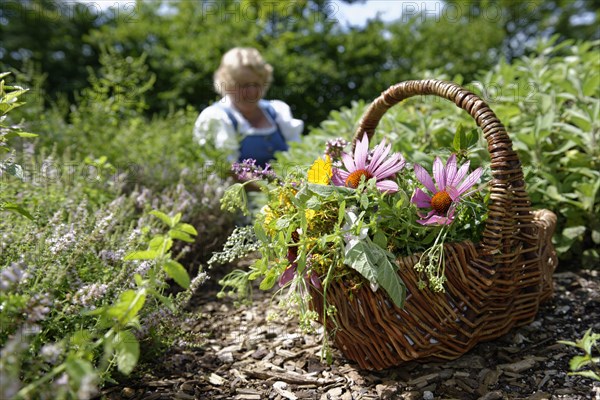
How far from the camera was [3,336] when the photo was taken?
4.44 ft

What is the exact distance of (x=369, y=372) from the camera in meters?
1.87

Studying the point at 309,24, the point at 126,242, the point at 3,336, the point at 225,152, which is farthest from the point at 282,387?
the point at 309,24

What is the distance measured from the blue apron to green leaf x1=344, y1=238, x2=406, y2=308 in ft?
8.59

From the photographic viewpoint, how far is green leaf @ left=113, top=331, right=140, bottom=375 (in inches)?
45.6

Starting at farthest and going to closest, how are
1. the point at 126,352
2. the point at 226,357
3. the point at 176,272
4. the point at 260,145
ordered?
the point at 260,145
the point at 226,357
the point at 176,272
the point at 126,352

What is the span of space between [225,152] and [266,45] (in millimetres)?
3635

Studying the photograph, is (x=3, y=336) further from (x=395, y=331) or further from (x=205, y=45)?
Result: (x=205, y=45)

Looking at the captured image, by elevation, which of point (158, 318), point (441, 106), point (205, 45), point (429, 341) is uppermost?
point (205, 45)

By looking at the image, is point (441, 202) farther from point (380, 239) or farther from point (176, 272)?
point (176, 272)

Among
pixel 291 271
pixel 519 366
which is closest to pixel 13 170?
pixel 291 271

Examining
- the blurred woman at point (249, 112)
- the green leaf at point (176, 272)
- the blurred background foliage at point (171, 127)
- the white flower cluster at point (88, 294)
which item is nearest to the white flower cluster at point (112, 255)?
the blurred background foliage at point (171, 127)

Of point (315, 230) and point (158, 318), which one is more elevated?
point (315, 230)

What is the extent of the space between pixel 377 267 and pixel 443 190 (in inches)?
13.8

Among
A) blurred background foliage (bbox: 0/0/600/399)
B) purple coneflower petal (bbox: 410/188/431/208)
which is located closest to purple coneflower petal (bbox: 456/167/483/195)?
purple coneflower petal (bbox: 410/188/431/208)
